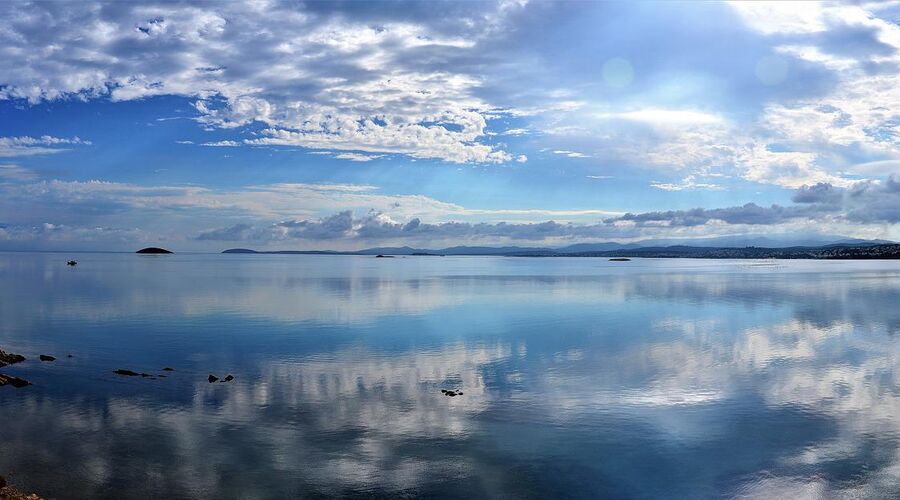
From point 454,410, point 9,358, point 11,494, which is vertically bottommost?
point 9,358

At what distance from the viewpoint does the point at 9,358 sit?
36250mm

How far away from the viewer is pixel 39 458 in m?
19.6

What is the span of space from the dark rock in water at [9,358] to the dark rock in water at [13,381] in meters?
5.31

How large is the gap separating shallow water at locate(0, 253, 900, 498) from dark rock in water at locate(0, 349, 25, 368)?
1.44m

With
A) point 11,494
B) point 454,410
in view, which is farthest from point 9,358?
point 454,410

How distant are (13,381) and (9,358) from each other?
7.52m

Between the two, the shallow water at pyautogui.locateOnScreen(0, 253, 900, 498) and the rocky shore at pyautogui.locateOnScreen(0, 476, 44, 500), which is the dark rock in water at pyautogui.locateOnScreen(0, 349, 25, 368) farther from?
the rocky shore at pyautogui.locateOnScreen(0, 476, 44, 500)

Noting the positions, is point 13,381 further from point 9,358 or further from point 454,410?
point 454,410

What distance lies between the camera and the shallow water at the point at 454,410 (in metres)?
18.2

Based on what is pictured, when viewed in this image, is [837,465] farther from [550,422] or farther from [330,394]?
[330,394]

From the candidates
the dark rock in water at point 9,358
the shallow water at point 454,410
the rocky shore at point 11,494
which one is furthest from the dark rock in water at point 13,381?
the rocky shore at point 11,494

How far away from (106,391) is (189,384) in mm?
3637

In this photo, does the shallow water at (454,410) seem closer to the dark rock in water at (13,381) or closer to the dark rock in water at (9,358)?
the dark rock in water at (13,381)

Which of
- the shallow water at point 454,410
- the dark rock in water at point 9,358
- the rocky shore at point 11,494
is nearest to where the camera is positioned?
the rocky shore at point 11,494
